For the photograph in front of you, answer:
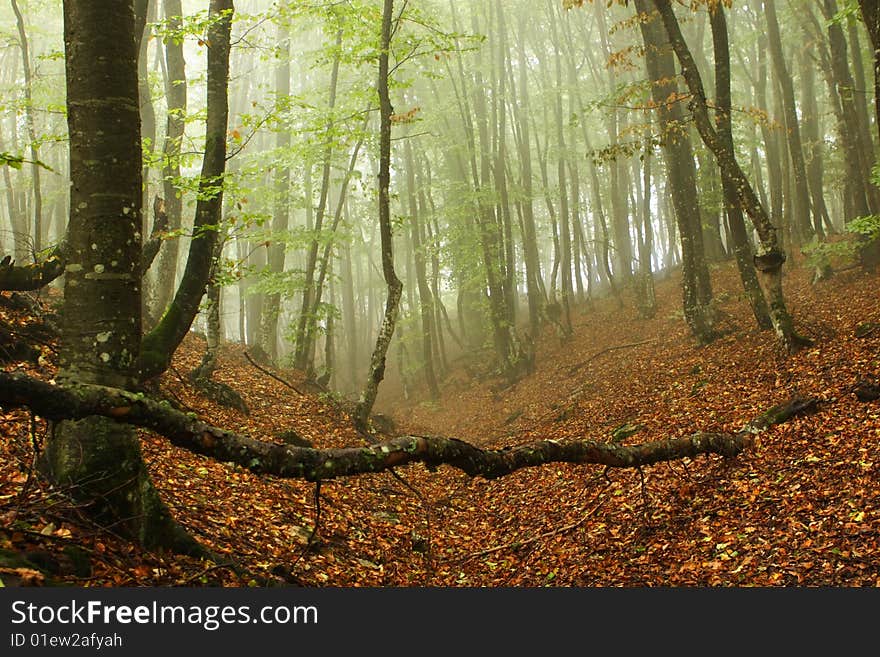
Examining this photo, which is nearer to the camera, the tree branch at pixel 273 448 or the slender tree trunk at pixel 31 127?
the tree branch at pixel 273 448

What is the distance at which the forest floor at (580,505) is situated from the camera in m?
4.80

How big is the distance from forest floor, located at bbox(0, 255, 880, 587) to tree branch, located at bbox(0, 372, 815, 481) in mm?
619

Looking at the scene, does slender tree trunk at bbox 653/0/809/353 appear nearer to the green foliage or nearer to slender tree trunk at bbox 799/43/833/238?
the green foliage

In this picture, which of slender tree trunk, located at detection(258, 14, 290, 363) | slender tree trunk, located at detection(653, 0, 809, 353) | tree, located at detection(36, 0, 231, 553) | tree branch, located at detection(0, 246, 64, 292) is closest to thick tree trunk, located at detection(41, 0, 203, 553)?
tree, located at detection(36, 0, 231, 553)

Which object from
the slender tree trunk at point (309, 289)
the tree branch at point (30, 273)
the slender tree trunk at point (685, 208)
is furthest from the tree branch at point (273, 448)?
the slender tree trunk at point (309, 289)

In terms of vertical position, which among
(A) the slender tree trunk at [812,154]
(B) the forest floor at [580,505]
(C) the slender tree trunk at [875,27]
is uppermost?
(A) the slender tree trunk at [812,154]

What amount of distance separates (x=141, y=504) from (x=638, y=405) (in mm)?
10461

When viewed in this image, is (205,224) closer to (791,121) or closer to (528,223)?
(528,223)

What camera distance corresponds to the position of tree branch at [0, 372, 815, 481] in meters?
3.60

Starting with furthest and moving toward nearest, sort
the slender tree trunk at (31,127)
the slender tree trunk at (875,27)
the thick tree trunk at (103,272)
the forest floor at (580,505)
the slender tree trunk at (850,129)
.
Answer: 1. the slender tree trunk at (850,129)
2. the slender tree trunk at (31,127)
3. the slender tree trunk at (875,27)
4. the forest floor at (580,505)
5. the thick tree trunk at (103,272)

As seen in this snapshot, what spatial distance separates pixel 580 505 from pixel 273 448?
5.19 meters

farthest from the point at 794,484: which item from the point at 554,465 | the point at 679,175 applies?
the point at 679,175

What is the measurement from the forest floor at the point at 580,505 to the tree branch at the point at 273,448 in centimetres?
62

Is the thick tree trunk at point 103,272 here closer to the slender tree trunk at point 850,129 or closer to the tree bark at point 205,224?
the tree bark at point 205,224
